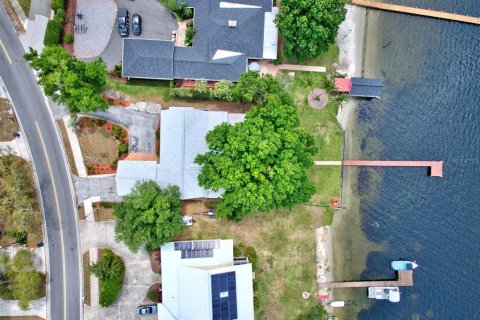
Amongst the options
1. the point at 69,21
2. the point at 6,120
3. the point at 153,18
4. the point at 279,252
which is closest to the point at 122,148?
the point at 6,120

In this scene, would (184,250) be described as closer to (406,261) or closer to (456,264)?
(406,261)

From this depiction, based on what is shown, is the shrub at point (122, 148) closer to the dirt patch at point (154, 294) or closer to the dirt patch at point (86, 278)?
the dirt patch at point (86, 278)

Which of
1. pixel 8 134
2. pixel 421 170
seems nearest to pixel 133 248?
pixel 8 134

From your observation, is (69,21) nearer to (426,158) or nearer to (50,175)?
(50,175)

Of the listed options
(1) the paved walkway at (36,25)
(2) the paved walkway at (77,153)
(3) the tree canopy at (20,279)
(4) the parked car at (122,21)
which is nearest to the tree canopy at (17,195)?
(3) the tree canopy at (20,279)

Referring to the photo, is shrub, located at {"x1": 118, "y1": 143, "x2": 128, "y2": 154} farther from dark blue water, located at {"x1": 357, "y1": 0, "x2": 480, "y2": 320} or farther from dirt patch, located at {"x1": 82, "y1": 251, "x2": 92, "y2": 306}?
dark blue water, located at {"x1": 357, "y1": 0, "x2": 480, "y2": 320}
